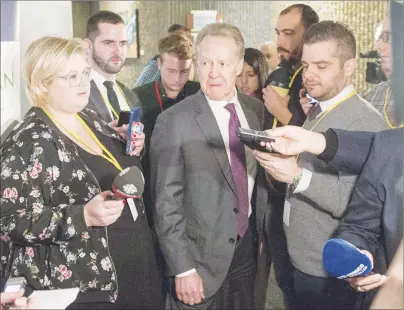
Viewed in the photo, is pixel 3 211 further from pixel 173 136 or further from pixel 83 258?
pixel 173 136

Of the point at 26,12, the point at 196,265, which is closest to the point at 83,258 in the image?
the point at 196,265

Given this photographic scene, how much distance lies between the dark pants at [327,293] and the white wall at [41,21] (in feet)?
3.41

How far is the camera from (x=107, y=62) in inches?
68.1

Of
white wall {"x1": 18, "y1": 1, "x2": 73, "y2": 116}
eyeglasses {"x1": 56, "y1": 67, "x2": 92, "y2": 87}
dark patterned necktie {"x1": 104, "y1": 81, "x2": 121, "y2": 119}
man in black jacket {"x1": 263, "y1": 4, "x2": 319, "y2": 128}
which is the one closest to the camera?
eyeglasses {"x1": 56, "y1": 67, "x2": 92, "y2": 87}

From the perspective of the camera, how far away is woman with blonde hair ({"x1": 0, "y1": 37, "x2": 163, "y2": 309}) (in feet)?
4.82

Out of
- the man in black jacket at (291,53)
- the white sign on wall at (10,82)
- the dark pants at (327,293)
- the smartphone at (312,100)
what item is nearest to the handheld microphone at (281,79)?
the man in black jacket at (291,53)

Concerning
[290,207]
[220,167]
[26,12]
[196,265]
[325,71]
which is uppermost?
[26,12]

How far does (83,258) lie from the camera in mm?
1585

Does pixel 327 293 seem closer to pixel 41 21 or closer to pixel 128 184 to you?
pixel 128 184

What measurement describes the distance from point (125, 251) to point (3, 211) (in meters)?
0.40

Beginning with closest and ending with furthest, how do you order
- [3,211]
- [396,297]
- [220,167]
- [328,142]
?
[396,297]
[3,211]
[328,142]
[220,167]

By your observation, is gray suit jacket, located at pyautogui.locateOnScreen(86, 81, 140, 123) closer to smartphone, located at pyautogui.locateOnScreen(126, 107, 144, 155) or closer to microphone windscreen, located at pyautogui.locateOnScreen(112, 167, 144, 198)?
smartphone, located at pyautogui.locateOnScreen(126, 107, 144, 155)

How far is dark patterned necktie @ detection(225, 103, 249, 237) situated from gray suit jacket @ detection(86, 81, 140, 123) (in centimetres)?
30

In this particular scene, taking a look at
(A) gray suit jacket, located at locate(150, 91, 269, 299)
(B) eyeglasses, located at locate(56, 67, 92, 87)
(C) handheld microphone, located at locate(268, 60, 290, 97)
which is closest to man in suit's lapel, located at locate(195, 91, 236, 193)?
(A) gray suit jacket, located at locate(150, 91, 269, 299)
